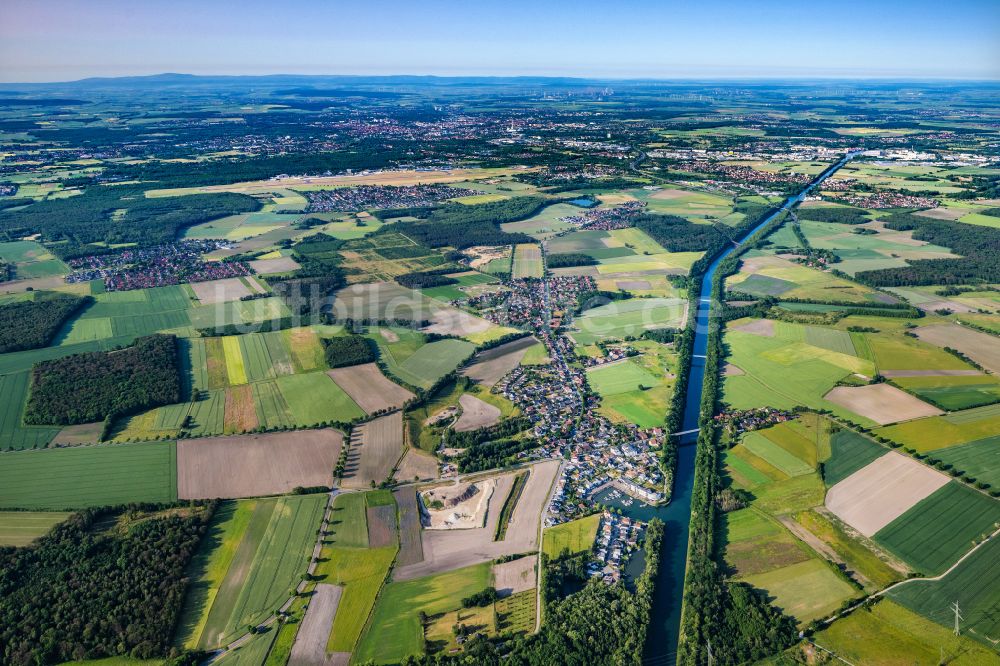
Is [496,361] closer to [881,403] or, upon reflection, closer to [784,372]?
[784,372]

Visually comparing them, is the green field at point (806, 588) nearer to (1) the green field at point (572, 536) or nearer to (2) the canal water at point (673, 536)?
(2) the canal water at point (673, 536)

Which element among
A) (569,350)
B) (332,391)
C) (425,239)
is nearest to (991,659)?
(569,350)

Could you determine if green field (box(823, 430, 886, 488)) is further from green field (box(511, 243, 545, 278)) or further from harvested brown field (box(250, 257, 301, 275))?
harvested brown field (box(250, 257, 301, 275))

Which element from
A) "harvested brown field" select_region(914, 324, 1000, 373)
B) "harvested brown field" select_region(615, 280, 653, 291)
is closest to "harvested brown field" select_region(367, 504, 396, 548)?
"harvested brown field" select_region(615, 280, 653, 291)

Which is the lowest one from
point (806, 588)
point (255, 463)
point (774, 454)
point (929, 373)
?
point (806, 588)

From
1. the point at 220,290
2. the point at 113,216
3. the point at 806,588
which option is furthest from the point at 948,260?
the point at 113,216

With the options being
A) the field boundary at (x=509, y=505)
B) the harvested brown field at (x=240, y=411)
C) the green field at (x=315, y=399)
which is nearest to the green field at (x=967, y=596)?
the field boundary at (x=509, y=505)

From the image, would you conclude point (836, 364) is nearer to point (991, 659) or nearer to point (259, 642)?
point (991, 659)
